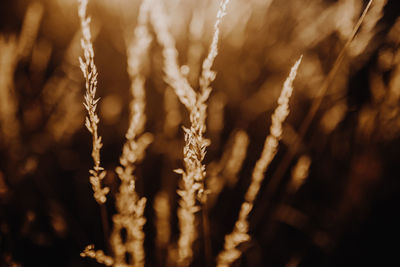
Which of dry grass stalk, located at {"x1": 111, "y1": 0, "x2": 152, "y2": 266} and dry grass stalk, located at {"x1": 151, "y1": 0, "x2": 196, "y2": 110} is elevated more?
dry grass stalk, located at {"x1": 151, "y1": 0, "x2": 196, "y2": 110}

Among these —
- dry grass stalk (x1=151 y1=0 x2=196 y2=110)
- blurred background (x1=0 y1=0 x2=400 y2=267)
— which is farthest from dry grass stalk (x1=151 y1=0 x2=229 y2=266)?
blurred background (x1=0 y1=0 x2=400 y2=267)

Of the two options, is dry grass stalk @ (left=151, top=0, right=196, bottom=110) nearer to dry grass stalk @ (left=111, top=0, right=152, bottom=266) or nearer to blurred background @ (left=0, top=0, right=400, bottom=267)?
dry grass stalk @ (left=111, top=0, right=152, bottom=266)

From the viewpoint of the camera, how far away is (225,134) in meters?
1.74

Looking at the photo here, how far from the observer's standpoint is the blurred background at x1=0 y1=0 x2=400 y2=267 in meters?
1.28

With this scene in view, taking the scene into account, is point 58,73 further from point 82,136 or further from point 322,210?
point 322,210

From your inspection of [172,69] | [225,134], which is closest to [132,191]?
[172,69]

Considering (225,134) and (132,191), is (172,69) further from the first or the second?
(225,134)

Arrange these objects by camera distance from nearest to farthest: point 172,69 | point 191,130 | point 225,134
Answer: point 191,130 → point 172,69 → point 225,134

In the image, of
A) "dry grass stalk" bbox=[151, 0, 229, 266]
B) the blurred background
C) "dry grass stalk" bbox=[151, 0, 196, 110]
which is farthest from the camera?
the blurred background

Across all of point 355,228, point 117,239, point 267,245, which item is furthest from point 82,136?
point 355,228

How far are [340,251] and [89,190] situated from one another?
1.14 meters

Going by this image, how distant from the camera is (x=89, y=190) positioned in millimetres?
1528

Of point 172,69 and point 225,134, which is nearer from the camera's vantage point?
point 172,69

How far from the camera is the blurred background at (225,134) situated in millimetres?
1280
